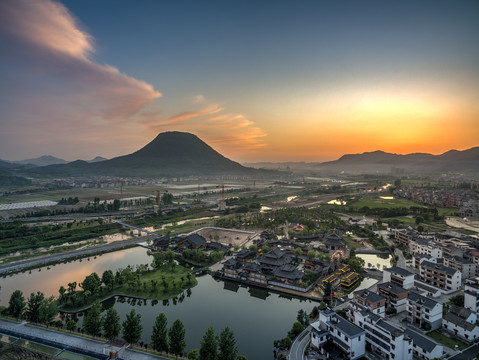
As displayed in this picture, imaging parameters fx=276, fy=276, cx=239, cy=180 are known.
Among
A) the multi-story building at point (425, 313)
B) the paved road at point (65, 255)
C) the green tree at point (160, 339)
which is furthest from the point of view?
the paved road at point (65, 255)

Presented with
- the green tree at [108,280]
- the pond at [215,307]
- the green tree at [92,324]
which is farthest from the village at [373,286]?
the green tree at [92,324]

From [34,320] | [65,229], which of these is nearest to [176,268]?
[34,320]

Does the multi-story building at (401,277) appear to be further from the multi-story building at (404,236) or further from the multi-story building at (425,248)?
the multi-story building at (404,236)

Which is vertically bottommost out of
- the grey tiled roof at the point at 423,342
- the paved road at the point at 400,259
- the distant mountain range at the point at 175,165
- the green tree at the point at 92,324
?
the paved road at the point at 400,259

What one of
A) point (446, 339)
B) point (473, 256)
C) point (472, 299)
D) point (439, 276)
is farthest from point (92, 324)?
point (473, 256)

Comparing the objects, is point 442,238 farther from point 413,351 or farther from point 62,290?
point 62,290

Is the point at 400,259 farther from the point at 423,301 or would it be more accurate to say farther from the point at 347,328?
the point at 347,328
